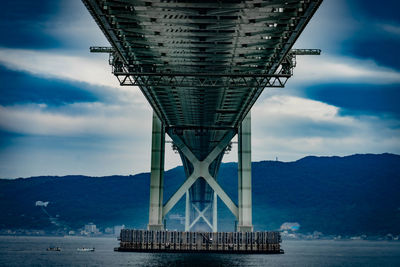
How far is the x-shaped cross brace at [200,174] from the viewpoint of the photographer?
218 ft

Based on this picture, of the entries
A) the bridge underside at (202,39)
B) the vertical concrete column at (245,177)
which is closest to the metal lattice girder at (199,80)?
the bridge underside at (202,39)

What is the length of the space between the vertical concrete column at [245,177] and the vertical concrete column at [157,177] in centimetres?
933

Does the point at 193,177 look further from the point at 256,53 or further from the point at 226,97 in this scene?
the point at 256,53

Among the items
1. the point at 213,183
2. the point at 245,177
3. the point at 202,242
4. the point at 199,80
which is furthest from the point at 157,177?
the point at 199,80

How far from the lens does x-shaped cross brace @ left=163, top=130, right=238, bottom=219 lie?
6656cm

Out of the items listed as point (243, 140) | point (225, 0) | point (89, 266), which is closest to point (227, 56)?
point (225, 0)

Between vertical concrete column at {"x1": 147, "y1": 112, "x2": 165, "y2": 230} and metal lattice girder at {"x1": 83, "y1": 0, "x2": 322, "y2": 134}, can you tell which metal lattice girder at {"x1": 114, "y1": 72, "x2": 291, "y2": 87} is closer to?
metal lattice girder at {"x1": 83, "y1": 0, "x2": 322, "y2": 134}

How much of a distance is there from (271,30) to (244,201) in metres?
37.7

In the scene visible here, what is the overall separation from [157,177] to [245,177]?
10.5m

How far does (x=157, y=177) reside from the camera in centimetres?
6719

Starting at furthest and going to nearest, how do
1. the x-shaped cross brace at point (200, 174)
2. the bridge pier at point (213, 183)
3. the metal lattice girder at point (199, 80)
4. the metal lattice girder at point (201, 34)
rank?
1. the x-shaped cross brace at point (200, 174)
2. the bridge pier at point (213, 183)
3. the metal lattice girder at point (199, 80)
4. the metal lattice girder at point (201, 34)

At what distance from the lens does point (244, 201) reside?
65250mm

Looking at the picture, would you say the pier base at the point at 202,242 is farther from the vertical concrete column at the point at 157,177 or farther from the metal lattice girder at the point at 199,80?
the metal lattice girder at the point at 199,80

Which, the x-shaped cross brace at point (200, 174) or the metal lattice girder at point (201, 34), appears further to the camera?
the x-shaped cross brace at point (200, 174)
